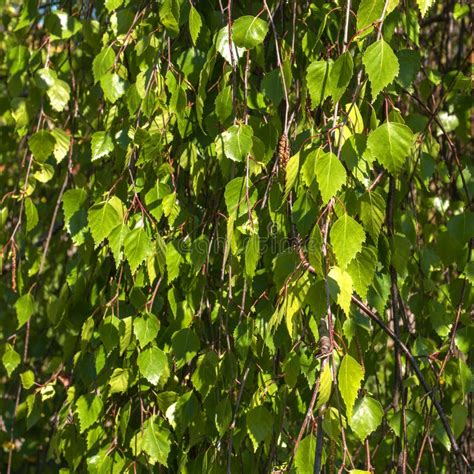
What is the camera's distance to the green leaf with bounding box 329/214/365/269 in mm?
988

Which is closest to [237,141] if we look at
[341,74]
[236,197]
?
[236,197]

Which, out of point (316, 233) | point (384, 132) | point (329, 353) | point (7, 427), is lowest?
point (7, 427)

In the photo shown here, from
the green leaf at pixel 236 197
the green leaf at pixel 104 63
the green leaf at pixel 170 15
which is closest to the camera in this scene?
the green leaf at pixel 236 197

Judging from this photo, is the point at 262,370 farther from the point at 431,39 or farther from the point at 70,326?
the point at 431,39

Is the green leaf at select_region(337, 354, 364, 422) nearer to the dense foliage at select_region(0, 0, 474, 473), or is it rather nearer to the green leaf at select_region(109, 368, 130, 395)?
the dense foliage at select_region(0, 0, 474, 473)

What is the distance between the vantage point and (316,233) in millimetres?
1000

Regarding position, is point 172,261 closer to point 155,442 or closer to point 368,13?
point 155,442

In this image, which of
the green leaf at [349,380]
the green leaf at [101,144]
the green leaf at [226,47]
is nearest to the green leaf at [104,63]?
the green leaf at [101,144]

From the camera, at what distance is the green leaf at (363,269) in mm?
1055

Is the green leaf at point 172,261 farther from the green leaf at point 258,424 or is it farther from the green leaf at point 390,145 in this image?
the green leaf at point 390,145

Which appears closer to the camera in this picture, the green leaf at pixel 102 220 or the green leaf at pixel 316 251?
the green leaf at pixel 316 251

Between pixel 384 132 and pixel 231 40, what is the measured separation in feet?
1.07

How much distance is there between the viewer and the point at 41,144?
4.76 ft

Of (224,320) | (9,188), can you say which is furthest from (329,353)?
(9,188)
